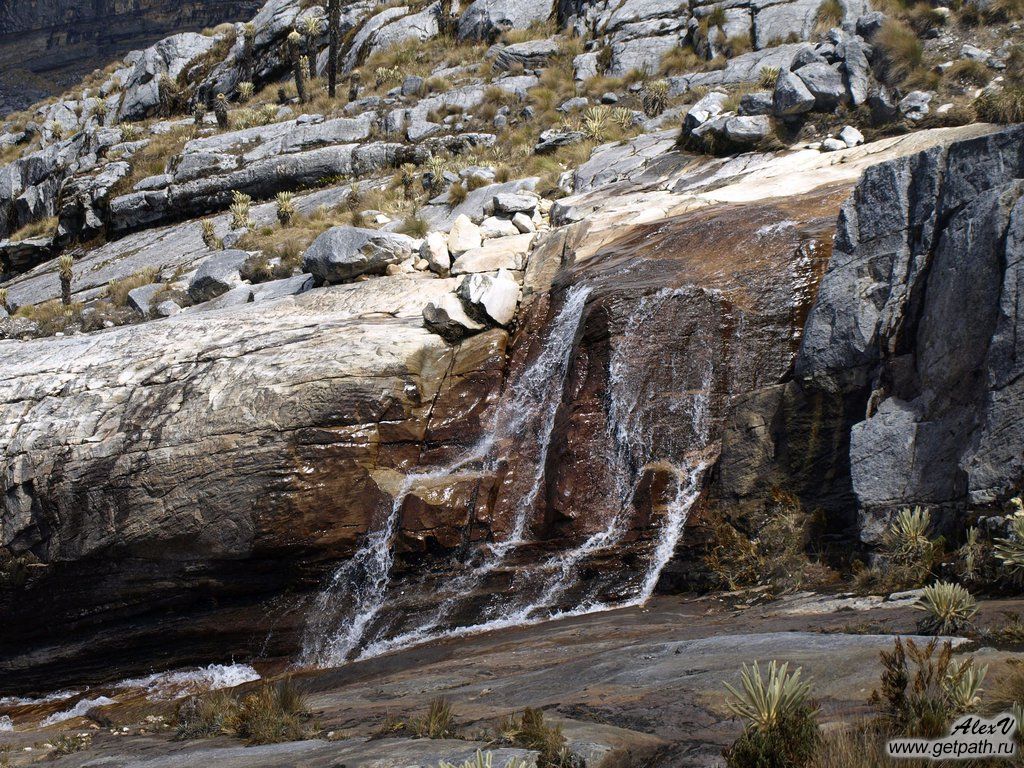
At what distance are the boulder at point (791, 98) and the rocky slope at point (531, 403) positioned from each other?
70mm

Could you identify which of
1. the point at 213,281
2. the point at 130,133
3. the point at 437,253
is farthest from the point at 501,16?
the point at 437,253

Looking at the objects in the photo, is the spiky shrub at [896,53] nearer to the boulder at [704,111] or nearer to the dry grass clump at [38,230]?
the boulder at [704,111]

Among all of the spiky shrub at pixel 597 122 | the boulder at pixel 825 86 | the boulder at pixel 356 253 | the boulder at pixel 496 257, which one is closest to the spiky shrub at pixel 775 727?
the boulder at pixel 496 257

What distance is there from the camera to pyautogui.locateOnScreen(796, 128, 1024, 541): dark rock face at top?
27.7 feet

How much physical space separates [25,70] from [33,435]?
65.7m

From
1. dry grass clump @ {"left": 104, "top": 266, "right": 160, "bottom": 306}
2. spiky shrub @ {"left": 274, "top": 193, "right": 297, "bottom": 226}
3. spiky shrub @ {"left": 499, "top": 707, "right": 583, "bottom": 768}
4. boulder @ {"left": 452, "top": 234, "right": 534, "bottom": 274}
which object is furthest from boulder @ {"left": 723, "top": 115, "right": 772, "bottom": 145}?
spiky shrub @ {"left": 499, "top": 707, "right": 583, "bottom": 768}

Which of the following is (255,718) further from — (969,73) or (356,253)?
(969,73)

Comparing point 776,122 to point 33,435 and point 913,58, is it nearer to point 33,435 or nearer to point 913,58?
point 913,58

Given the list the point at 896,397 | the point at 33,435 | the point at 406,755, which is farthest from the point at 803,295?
the point at 33,435

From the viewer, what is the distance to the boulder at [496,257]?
16.3 meters

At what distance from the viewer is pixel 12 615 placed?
1293 cm

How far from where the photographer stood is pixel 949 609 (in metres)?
6.39

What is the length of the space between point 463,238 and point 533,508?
747cm

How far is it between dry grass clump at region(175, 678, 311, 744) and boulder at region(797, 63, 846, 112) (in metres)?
17.2
